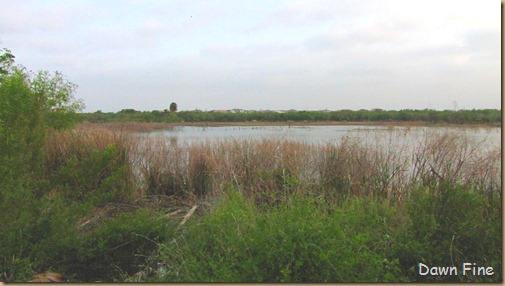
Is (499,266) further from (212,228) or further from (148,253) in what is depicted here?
(148,253)

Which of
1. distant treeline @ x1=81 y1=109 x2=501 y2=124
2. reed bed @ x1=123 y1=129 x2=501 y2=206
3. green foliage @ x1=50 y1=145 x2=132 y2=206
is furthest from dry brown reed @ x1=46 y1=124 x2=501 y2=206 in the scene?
distant treeline @ x1=81 y1=109 x2=501 y2=124

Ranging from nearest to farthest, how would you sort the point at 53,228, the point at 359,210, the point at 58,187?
1. the point at 53,228
2. the point at 359,210
3. the point at 58,187

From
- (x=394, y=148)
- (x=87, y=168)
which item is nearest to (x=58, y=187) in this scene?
(x=87, y=168)

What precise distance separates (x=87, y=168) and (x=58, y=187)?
1.50 feet

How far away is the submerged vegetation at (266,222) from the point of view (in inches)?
117

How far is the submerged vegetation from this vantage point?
2961 millimetres

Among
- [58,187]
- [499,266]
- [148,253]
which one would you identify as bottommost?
[148,253]

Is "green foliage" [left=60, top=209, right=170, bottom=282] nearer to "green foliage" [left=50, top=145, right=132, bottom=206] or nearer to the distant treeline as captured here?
"green foliage" [left=50, top=145, right=132, bottom=206]

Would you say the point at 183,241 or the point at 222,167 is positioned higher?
the point at 222,167

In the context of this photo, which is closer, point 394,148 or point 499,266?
point 499,266

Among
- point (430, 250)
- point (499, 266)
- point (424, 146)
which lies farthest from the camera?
point (424, 146)

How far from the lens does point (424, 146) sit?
6.57 meters

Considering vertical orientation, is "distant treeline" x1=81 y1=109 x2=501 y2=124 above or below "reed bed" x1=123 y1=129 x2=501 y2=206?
above

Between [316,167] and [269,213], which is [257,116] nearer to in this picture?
[316,167]
